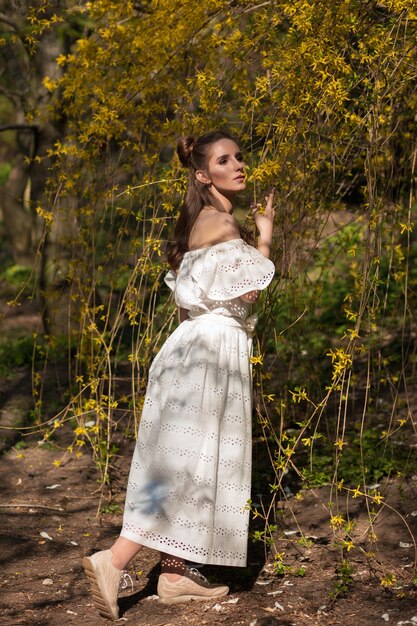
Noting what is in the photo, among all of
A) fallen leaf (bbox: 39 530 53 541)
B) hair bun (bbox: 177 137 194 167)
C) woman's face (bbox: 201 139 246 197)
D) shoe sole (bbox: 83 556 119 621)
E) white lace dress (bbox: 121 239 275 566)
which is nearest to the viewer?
shoe sole (bbox: 83 556 119 621)

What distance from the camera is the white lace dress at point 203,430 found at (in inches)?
131

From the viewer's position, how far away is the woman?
3.34 m

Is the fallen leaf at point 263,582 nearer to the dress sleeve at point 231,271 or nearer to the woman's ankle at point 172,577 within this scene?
the woman's ankle at point 172,577

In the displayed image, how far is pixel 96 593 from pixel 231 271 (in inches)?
45.5

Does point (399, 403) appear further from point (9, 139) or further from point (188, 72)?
point (9, 139)

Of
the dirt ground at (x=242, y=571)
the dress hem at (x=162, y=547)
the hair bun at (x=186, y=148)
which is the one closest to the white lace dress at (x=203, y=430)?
the dress hem at (x=162, y=547)

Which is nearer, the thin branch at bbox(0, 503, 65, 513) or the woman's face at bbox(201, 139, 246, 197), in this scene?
the woman's face at bbox(201, 139, 246, 197)

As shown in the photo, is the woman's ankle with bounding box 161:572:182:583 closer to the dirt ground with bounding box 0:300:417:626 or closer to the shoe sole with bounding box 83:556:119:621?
the dirt ground with bounding box 0:300:417:626

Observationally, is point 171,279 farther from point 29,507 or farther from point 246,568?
point 29,507

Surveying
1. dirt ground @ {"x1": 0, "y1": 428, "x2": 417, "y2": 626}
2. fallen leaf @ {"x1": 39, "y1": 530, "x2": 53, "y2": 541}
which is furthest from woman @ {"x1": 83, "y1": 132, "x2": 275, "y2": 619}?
fallen leaf @ {"x1": 39, "y1": 530, "x2": 53, "y2": 541}

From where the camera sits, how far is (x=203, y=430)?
3371 mm

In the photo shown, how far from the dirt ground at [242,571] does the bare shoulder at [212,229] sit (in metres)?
0.98

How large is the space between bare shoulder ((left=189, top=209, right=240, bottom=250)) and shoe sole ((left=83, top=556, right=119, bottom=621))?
3.68 feet

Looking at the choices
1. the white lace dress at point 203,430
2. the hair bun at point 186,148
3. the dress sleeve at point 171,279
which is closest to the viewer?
the white lace dress at point 203,430
